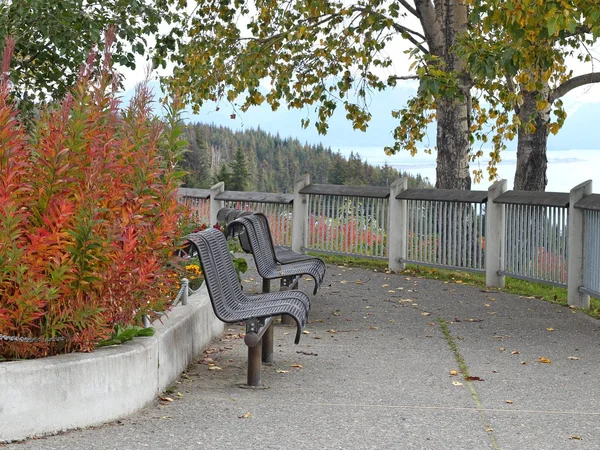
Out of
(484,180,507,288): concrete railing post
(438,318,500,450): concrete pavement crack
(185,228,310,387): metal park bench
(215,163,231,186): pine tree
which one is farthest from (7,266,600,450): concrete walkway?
(215,163,231,186): pine tree

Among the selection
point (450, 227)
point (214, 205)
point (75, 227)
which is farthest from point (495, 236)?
point (75, 227)

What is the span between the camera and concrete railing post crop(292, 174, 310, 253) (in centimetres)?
1739

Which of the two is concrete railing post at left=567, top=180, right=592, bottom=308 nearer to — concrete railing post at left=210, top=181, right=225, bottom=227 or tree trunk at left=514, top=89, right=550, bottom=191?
concrete railing post at left=210, top=181, right=225, bottom=227

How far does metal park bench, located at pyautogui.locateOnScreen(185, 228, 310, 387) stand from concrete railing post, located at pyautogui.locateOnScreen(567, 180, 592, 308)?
536 centimetres

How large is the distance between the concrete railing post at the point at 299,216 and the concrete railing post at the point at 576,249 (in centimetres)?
617

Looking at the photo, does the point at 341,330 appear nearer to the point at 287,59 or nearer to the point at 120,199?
the point at 120,199

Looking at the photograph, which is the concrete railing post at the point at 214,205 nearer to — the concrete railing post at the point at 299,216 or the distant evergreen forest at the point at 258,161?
the concrete railing post at the point at 299,216

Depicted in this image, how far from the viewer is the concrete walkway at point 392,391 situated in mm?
5488

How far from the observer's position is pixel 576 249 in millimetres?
12086

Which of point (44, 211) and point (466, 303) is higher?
point (44, 211)

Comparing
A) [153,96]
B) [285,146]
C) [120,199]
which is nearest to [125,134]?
[153,96]

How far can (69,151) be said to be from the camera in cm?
589

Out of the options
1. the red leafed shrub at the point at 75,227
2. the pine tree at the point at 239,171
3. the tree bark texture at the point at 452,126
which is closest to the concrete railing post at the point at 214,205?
the tree bark texture at the point at 452,126

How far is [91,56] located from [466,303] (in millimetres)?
7462
